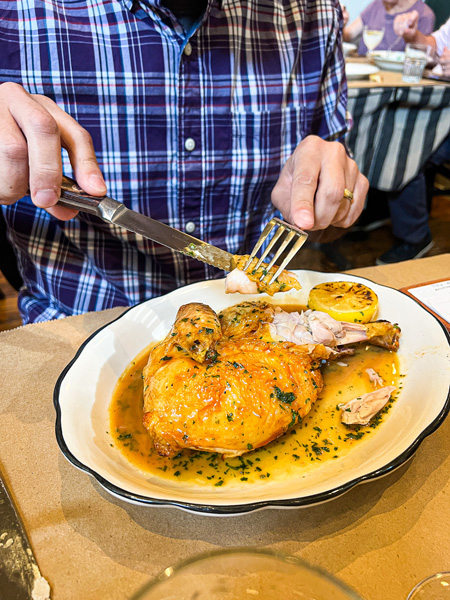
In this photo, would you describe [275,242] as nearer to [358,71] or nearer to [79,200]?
[79,200]

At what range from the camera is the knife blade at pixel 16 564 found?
0.90 m

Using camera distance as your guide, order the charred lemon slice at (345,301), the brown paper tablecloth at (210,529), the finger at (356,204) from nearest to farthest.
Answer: the brown paper tablecloth at (210,529), the charred lemon slice at (345,301), the finger at (356,204)

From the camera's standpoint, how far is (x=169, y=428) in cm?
118

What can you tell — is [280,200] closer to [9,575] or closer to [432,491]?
[432,491]

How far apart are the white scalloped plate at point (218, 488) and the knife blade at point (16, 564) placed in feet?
0.67

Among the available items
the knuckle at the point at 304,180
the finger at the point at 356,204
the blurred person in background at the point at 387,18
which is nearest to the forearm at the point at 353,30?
the blurred person in background at the point at 387,18

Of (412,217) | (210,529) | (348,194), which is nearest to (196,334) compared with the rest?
(210,529)

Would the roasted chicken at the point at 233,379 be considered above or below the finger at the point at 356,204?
below

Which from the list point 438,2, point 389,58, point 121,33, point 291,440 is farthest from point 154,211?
point 438,2

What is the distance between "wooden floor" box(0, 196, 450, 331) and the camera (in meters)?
3.66

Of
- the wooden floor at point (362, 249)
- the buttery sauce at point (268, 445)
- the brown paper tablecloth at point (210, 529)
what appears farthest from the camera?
the wooden floor at point (362, 249)

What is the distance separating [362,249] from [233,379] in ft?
14.1

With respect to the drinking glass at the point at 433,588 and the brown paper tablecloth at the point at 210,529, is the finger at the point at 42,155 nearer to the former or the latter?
the brown paper tablecloth at the point at 210,529

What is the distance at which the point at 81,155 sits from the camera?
4.61ft
